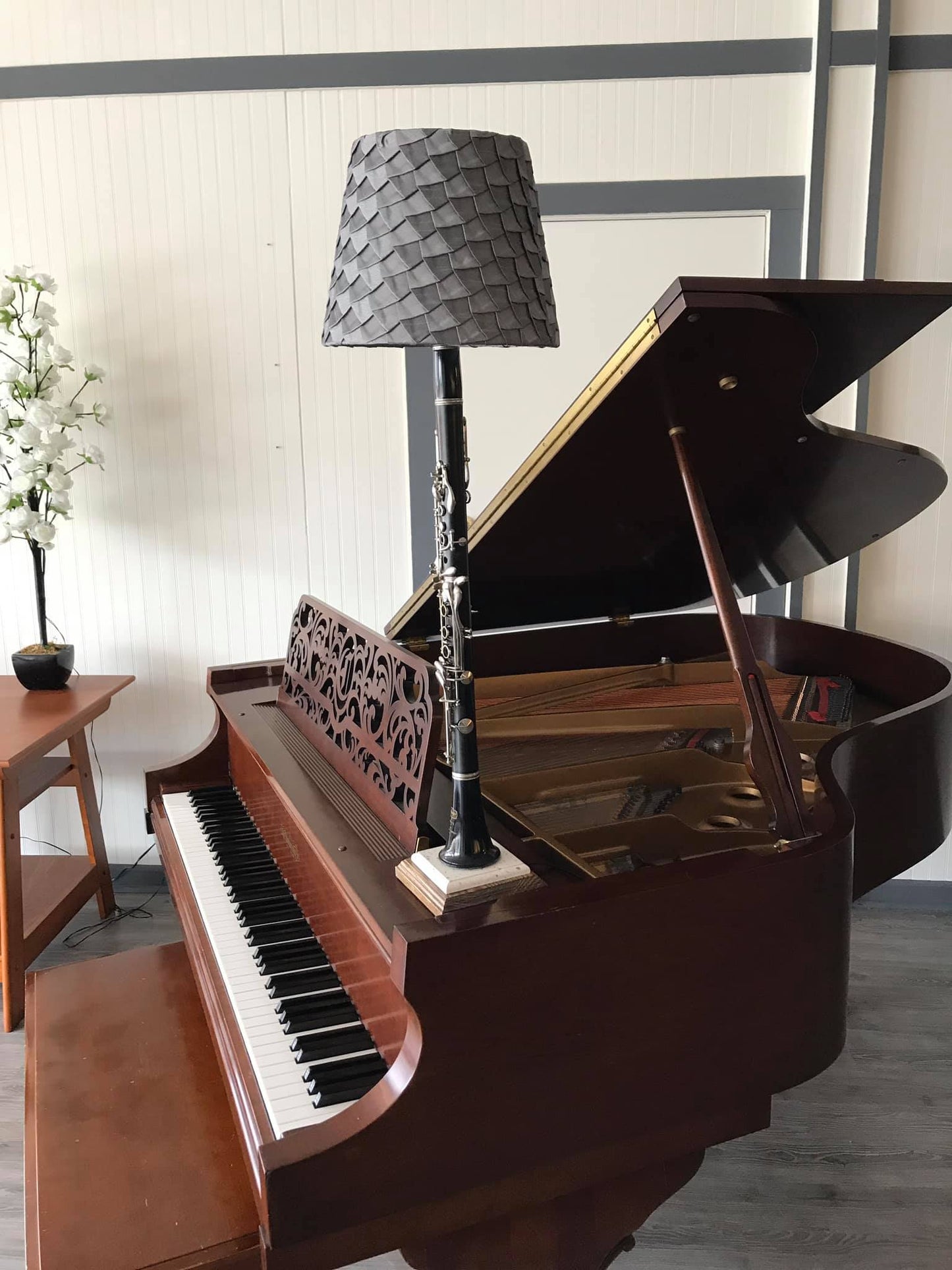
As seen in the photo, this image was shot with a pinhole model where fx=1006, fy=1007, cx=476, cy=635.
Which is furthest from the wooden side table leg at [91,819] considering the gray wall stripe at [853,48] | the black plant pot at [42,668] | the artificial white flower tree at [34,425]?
the gray wall stripe at [853,48]

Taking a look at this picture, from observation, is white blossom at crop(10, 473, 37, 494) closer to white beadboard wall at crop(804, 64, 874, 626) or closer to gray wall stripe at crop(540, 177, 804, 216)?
gray wall stripe at crop(540, 177, 804, 216)

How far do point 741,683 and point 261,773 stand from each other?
911mm

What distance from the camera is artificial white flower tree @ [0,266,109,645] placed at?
290 cm

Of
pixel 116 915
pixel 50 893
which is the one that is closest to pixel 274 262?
pixel 50 893

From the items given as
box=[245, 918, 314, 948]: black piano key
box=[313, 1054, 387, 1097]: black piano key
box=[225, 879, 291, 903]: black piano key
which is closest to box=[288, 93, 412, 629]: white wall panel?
box=[225, 879, 291, 903]: black piano key

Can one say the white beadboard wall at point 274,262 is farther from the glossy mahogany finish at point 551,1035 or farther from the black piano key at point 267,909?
the glossy mahogany finish at point 551,1035

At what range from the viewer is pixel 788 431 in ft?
5.81

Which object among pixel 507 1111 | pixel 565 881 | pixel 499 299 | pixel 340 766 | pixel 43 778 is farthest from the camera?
pixel 43 778

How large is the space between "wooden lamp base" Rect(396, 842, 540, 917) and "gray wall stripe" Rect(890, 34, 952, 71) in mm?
2794

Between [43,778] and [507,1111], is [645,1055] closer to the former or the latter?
[507,1111]

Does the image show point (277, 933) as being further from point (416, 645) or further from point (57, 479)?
point (57, 479)

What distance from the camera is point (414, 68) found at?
9.79 feet

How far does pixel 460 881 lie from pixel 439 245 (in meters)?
0.73

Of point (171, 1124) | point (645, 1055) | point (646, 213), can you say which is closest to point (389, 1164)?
point (645, 1055)
